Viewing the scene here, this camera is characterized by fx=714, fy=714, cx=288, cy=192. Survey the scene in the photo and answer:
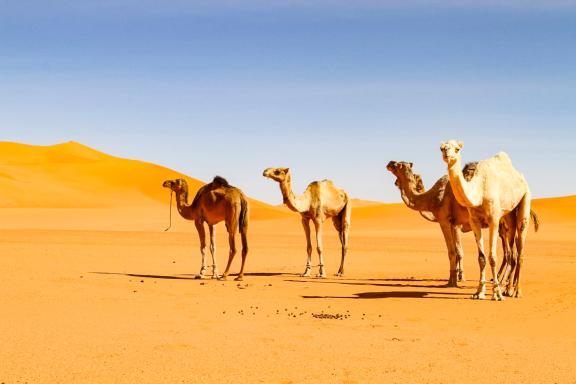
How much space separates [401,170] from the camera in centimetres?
1571

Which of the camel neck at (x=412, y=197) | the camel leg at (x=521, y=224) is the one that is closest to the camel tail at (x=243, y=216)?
the camel neck at (x=412, y=197)

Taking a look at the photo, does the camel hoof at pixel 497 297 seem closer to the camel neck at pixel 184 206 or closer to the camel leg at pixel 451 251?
the camel leg at pixel 451 251

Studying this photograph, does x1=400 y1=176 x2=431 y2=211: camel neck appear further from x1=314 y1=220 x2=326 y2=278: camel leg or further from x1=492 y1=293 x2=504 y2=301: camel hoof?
x1=492 y1=293 x2=504 y2=301: camel hoof

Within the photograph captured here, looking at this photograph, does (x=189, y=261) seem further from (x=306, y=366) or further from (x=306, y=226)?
(x=306, y=366)

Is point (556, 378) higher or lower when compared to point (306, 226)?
lower

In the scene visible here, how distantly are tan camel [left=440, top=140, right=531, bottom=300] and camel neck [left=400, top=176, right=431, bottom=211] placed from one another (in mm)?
2123

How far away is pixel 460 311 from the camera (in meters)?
A: 11.6

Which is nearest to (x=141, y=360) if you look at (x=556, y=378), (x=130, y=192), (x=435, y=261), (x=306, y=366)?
(x=306, y=366)

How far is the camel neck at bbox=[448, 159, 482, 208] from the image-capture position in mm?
11953

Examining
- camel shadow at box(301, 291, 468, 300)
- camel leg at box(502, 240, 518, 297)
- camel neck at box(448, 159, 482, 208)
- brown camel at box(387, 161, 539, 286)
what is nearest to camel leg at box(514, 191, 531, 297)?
camel leg at box(502, 240, 518, 297)

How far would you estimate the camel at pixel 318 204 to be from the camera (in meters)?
16.7

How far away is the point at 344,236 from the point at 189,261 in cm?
572

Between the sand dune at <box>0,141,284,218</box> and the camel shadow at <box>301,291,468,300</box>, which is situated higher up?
the sand dune at <box>0,141,284,218</box>

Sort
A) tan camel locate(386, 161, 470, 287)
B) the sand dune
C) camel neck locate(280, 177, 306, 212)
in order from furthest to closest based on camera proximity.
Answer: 1. the sand dune
2. camel neck locate(280, 177, 306, 212)
3. tan camel locate(386, 161, 470, 287)
